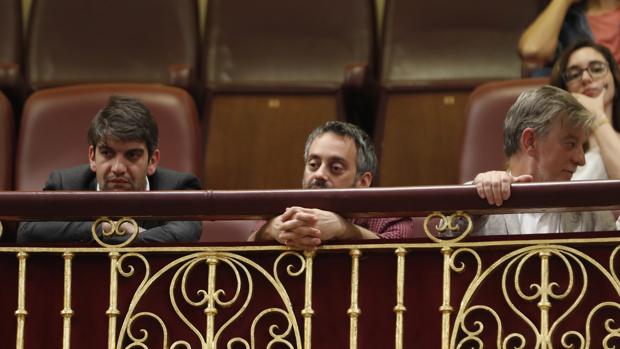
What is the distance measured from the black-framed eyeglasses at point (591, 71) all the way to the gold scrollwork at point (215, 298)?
349 mm

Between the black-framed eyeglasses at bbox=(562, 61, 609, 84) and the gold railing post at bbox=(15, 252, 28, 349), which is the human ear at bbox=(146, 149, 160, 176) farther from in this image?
the black-framed eyeglasses at bbox=(562, 61, 609, 84)

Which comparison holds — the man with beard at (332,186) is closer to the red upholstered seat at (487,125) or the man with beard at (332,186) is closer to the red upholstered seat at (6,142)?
the red upholstered seat at (487,125)

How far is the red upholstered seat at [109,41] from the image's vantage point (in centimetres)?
121

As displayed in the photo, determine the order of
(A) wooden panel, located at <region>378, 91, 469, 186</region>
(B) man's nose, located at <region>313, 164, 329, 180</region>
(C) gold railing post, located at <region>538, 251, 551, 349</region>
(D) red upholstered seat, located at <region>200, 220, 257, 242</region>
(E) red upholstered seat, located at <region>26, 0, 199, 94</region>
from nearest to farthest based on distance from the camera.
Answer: (C) gold railing post, located at <region>538, 251, 551, 349</region>, (B) man's nose, located at <region>313, 164, 329, 180</region>, (D) red upholstered seat, located at <region>200, 220, 257, 242</region>, (A) wooden panel, located at <region>378, 91, 469, 186</region>, (E) red upholstered seat, located at <region>26, 0, 199, 94</region>

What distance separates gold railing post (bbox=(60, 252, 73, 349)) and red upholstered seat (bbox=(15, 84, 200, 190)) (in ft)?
0.99

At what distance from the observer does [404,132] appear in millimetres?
1125

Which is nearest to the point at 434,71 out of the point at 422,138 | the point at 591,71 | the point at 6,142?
the point at 422,138

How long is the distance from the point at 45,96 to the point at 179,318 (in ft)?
1.37

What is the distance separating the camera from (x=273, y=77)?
1206 millimetres

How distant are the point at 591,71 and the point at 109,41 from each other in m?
0.48

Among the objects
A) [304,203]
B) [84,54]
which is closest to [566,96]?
[304,203]

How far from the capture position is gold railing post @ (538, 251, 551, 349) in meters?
0.66

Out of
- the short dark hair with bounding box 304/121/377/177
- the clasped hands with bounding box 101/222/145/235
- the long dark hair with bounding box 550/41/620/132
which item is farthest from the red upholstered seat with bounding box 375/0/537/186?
the clasped hands with bounding box 101/222/145/235

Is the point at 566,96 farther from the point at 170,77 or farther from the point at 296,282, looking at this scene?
the point at 170,77
